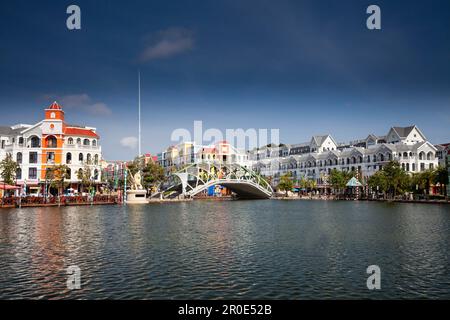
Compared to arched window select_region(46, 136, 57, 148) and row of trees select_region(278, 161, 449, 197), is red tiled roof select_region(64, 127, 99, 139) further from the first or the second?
row of trees select_region(278, 161, 449, 197)

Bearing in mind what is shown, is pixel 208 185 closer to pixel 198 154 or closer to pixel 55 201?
pixel 55 201

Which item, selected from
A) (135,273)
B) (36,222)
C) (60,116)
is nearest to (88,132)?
(60,116)

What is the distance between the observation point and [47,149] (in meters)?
88.2

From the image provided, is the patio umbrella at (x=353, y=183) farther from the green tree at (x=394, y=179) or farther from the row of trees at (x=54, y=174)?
the row of trees at (x=54, y=174)

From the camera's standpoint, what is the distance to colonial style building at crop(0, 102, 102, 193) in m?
87.0

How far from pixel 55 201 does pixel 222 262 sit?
6022 centimetres

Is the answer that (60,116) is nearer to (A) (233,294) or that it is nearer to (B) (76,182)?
(B) (76,182)

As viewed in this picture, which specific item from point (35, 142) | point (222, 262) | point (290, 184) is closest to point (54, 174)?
point (35, 142)

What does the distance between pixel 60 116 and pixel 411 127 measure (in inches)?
3868
